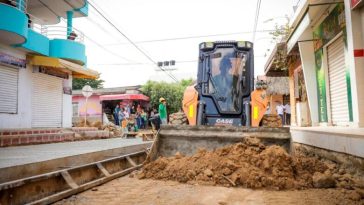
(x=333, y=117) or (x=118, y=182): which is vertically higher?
(x=333, y=117)

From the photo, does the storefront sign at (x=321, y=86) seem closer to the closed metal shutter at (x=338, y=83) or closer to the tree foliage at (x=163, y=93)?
the closed metal shutter at (x=338, y=83)

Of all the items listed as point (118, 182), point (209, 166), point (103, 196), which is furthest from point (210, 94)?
point (103, 196)

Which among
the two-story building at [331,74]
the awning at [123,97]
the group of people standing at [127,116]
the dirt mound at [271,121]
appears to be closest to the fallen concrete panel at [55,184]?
the dirt mound at [271,121]

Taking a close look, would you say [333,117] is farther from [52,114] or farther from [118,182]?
[52,114]

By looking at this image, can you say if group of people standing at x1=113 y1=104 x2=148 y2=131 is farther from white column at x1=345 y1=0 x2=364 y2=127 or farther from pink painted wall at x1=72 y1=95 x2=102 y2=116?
white column at x1=345 y1=0 x2=364 y2=127

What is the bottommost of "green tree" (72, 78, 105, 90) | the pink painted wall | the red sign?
the pink painted wall

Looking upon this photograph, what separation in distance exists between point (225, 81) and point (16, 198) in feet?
19.0

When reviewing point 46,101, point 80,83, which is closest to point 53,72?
point 46,101

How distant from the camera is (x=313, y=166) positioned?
5.71 m

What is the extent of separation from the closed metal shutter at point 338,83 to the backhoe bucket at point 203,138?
16.5 ft

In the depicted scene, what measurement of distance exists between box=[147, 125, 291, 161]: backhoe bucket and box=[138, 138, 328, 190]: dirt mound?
27 centimetres

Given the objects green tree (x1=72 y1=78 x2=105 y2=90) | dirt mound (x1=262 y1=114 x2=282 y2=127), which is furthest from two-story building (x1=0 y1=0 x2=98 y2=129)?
green tree (x1=72 y1=78 x2=105 y2=90)

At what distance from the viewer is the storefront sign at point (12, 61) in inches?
452

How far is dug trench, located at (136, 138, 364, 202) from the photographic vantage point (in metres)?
4.92
